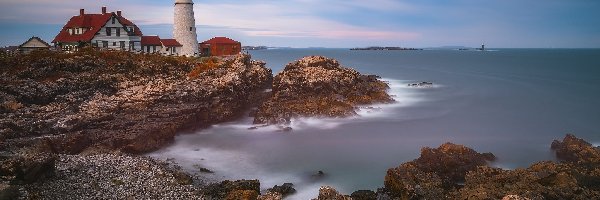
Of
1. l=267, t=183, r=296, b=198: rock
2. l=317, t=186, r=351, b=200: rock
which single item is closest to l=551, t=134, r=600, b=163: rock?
l=317, t=186, r=351, b=200: rock

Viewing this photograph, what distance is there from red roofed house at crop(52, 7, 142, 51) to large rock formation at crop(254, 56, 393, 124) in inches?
634

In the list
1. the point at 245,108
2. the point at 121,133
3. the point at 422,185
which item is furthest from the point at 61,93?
the point at 422,185

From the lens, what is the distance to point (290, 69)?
3834cm

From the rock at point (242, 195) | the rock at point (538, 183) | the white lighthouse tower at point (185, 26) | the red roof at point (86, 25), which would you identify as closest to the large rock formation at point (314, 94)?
the white lighthouse tower at point (185, 26)

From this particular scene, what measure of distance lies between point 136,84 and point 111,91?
167cm

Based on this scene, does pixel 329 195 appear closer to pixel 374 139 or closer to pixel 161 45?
pixel 374 139

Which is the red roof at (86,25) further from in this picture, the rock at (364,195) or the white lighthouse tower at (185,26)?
the rock at (364,195)

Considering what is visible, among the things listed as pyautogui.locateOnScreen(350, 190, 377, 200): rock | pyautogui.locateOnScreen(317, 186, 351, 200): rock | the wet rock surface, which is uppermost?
pyautogui.locateOnScreen(317, 186, 351, 200): rock

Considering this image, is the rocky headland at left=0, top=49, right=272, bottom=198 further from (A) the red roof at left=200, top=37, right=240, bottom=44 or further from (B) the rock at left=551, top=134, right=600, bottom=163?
(B) the rock at left=551, top=134, right=600, bottom=163

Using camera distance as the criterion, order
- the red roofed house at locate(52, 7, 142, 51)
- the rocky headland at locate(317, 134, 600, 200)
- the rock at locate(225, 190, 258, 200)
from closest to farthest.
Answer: the rocky headland at locate(317, 134, 600, 200)
the rock at locate(225, 190, 258, 200)
the red roofed house at locate(52, 7, 142, 51)

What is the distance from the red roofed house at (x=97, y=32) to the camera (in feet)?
131

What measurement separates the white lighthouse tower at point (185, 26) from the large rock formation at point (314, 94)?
1136 cm

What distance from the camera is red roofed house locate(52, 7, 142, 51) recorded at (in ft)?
131

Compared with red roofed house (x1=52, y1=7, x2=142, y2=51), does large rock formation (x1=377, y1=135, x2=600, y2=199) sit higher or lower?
lower
